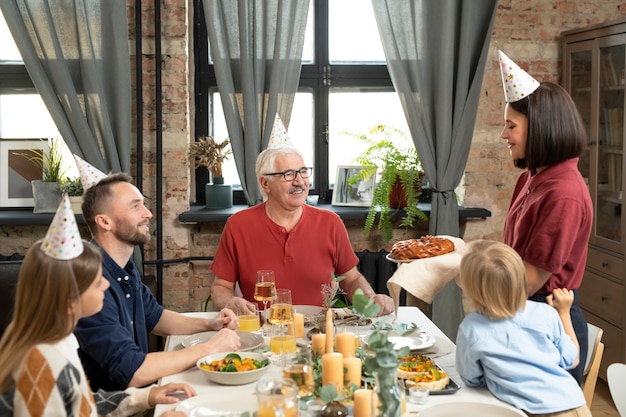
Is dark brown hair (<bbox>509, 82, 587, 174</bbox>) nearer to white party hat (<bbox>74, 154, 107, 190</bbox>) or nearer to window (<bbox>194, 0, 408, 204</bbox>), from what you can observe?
white party hat (<bbox>74, 154, 107, 190</bbox>)

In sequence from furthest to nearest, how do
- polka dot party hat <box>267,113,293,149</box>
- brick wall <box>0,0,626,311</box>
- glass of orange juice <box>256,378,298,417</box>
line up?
1. brick wall <box>0,0,626,311</box>
2. polka dot party hat <box>267,113,293,149</box>
3. glass of orange juice <box>256,378,298,417</box>

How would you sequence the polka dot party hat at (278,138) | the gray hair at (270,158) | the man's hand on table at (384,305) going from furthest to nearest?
the polka dot party hat at (278,138)
the gray hair at (270,158)
the man's hand on table at (384,305)

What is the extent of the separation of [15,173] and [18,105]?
38cm

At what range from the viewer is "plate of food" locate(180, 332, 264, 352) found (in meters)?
2.52

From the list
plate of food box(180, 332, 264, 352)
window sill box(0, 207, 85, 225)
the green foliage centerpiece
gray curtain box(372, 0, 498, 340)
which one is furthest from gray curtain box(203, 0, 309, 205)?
the green foliage centerpiece

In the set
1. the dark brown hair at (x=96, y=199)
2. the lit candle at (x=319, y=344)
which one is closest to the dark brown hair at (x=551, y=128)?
the lit candle at (x=319, y=344)

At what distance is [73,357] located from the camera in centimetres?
187

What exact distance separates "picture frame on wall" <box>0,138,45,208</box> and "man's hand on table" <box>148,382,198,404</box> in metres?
2.53

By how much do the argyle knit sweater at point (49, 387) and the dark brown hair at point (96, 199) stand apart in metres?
0.71

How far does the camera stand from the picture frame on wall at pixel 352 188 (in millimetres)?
4453

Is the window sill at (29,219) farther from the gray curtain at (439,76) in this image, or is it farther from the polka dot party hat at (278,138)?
the gray curtain at (439,76)

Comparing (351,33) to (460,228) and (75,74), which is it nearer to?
(460,228)

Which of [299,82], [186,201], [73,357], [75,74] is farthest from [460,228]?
[73,357]

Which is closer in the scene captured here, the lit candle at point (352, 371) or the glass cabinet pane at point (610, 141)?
the lit candle at point (352, 371)
